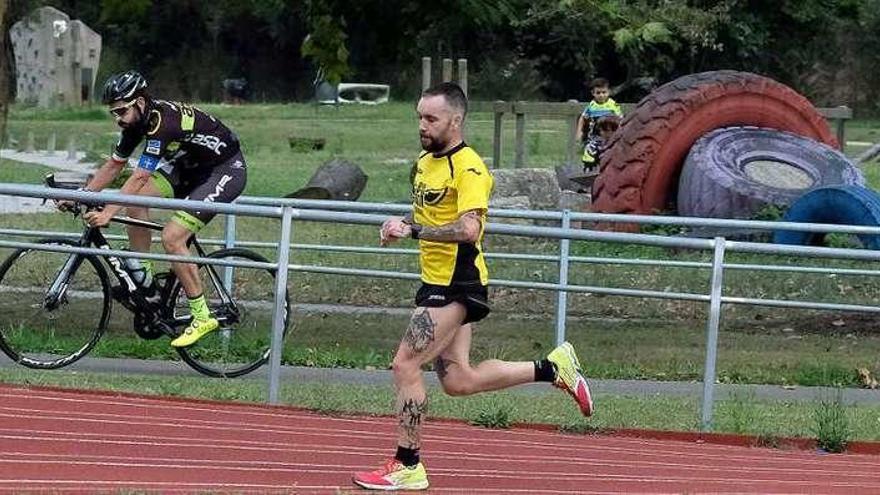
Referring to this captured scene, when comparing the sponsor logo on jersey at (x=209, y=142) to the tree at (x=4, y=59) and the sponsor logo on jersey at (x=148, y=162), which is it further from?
the tree at (x=4, y=59)

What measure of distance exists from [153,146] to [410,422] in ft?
12.9

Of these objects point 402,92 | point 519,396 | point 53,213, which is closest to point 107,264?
point 519,396

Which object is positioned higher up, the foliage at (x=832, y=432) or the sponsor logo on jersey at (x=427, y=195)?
the sponsor logo on jersey at (x=427, y=195)

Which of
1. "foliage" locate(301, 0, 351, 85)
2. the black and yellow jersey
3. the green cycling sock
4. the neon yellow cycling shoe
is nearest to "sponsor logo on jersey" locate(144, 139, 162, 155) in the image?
the black and yellow jersey

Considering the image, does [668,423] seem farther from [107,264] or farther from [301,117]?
[301,117]

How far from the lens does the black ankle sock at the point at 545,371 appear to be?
8492 mm

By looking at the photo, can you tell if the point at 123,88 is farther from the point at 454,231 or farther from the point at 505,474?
the point at 454,231

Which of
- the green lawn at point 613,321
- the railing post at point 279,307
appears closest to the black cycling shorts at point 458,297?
the railing post at point 279,307

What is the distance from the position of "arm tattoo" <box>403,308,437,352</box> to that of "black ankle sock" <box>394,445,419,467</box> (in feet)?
1.32

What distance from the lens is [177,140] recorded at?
11.1 m

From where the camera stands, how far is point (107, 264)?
1155 cm

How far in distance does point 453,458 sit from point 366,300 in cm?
694

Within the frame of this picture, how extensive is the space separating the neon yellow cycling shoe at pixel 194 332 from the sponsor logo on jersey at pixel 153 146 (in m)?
1.10

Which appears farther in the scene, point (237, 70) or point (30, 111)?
point (237, 70)
